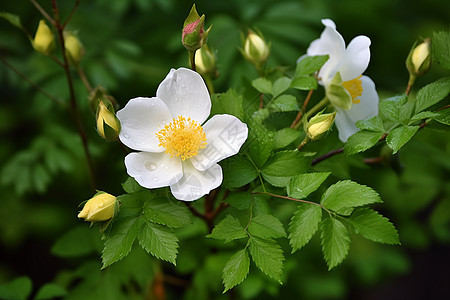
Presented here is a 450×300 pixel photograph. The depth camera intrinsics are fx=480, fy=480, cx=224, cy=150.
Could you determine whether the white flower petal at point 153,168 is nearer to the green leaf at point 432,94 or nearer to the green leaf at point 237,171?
the green leaf at point 237,171

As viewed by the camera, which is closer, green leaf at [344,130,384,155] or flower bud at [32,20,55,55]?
green leaf at [344,130,384,155]

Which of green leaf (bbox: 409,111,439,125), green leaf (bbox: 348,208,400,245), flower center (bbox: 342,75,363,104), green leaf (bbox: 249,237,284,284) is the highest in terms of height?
green leaf (bbox: 409,111,439,125)

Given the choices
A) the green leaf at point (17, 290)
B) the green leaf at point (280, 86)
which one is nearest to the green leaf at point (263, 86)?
the green leaf at point (280, 86)

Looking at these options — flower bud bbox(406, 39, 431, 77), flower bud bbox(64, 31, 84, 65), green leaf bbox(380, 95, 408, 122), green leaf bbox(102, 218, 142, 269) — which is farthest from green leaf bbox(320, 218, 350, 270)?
flower bud bbox(64, 31, 84, 65)

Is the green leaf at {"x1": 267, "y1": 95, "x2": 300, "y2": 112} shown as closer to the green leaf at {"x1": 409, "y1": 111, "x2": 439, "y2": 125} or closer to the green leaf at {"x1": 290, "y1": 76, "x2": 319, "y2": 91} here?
the green leaf at {"x1": 290, "y1": 76, "x2": 319, "y2": 91}

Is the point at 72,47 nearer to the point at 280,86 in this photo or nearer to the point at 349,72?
the point at 280,86

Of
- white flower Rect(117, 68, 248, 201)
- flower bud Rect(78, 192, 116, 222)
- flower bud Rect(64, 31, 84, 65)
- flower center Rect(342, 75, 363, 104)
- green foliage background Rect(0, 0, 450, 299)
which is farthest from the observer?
green foliage background Rect(0, 0, 450, 299)
